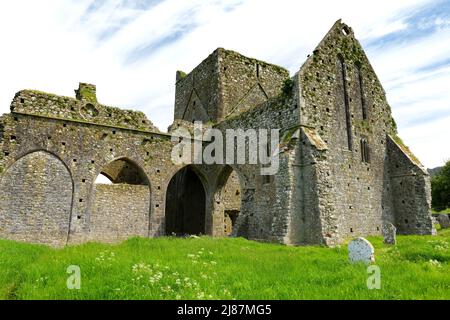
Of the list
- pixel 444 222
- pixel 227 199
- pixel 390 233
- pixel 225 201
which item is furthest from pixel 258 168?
pixel 444 222

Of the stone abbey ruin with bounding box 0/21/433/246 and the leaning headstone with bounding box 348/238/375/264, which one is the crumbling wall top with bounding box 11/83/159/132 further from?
the leaning headstone with bounding box 348/238/375/264

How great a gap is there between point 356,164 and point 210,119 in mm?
10007

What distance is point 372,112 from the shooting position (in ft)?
57.9

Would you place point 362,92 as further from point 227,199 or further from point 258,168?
point 227,199

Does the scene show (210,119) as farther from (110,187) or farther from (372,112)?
(372,112)

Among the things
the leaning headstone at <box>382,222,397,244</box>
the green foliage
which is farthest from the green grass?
the green foliage

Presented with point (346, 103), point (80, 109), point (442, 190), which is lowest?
point (442, 190)

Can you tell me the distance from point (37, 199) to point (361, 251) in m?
13.2

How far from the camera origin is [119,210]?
16.3 m

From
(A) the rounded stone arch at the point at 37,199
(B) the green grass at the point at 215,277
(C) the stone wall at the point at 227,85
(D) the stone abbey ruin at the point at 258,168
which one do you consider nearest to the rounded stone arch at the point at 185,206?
(D) the stone abbey ruin at the point at 258,168

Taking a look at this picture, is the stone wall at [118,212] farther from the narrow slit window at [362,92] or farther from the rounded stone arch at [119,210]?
the narrow slit window at [362,92]

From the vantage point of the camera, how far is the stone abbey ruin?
13188 mm

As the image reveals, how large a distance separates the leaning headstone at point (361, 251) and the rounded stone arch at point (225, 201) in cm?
1075

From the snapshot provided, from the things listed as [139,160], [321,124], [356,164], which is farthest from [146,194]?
[356,164]
